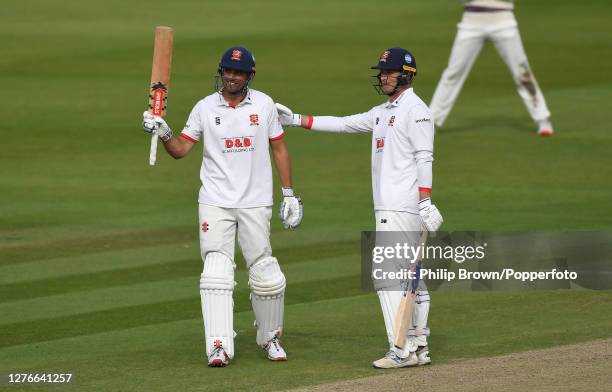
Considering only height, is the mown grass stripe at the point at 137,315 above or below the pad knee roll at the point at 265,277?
below

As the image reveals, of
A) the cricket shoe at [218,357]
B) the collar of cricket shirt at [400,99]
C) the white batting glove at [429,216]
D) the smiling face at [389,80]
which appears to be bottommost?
the cricket shoe at [218,357]

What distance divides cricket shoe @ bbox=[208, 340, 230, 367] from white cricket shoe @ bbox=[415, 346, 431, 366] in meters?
1.31

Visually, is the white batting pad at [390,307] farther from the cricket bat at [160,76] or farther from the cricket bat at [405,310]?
the cricket bat at [160,76]

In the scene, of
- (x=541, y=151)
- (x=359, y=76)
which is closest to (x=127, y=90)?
(x=359, y=76)

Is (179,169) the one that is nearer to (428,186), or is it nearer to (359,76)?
(359,76)

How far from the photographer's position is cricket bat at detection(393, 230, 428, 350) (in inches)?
380

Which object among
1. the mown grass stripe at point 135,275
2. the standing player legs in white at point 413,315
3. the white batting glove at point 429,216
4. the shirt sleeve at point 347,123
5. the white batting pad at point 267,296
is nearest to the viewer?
the white batting glove at point 429,216

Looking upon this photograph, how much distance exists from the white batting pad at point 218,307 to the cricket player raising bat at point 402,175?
1013mm

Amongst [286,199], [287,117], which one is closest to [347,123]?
[287,117]

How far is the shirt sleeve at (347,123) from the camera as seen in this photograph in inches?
408

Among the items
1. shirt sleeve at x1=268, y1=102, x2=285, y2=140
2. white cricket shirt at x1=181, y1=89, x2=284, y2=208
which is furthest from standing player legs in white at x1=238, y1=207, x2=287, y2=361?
shirt sleeve at x1=268, y1=102, x2=285, y2=140

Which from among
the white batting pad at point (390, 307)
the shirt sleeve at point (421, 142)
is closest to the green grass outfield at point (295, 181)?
the white batting pad at point (390, 307)

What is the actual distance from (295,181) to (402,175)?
7.35 meters

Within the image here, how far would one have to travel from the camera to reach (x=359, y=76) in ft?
79.5
